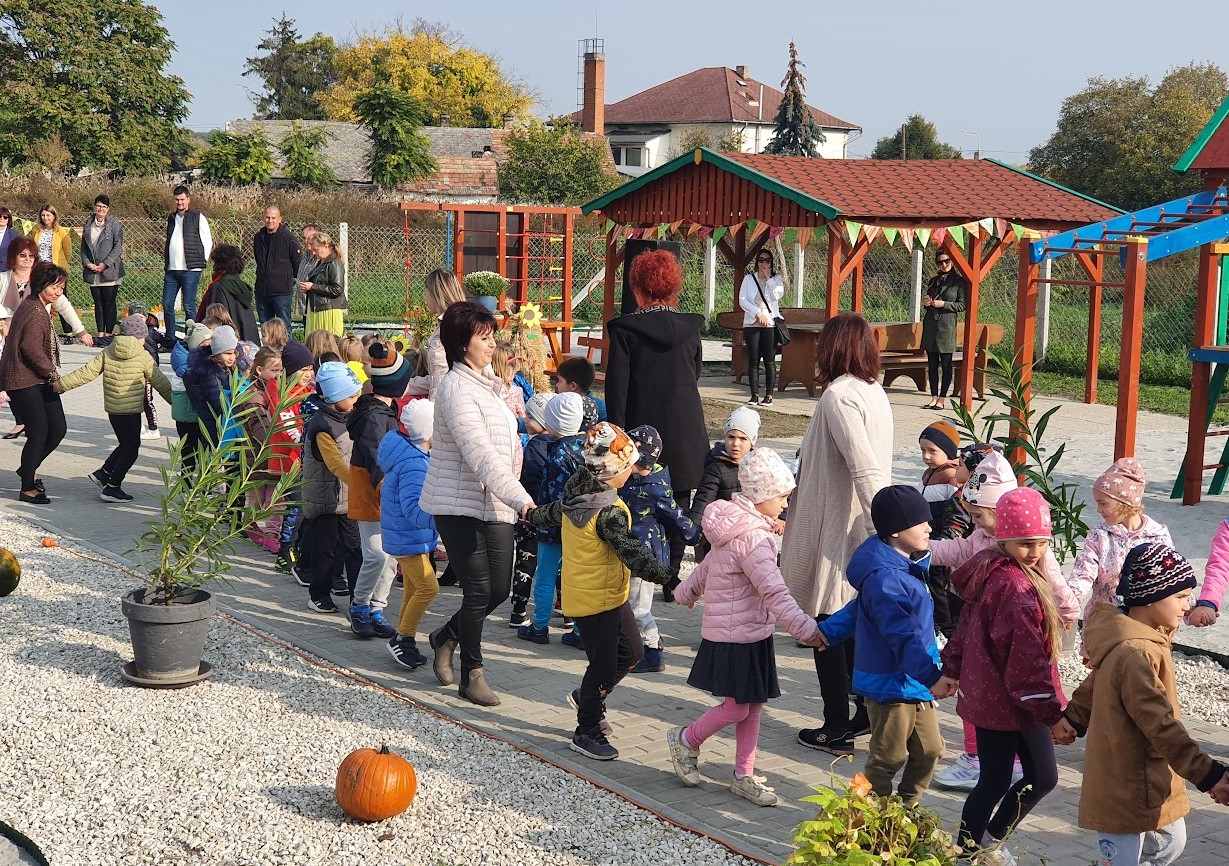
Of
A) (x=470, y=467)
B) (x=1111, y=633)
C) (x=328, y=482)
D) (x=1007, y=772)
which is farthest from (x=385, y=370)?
(x=1111, y=633)

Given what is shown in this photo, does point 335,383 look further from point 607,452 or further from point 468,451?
point 607,452

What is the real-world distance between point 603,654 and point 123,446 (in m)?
6.24

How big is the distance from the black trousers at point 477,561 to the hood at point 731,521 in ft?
4.02

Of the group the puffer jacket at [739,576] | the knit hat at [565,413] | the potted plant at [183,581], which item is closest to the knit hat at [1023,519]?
the puffer jacket at [739,576]

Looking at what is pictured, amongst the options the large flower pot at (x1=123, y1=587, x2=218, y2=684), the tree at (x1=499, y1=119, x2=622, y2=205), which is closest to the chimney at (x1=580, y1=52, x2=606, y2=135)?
the tree at (x1=499, y1=119, x2=622, y2=205)

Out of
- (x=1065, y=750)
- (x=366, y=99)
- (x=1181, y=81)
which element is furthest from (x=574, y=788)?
(x=1181, y=81)

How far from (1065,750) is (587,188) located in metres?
44.3

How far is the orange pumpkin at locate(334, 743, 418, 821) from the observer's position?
5.00m

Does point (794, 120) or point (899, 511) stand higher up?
point (794, 120)

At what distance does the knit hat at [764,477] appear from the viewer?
532 cm

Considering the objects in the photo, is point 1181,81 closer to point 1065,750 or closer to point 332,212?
point 332,212

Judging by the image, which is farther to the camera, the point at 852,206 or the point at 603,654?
the point at 852,206

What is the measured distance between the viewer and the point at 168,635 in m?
6.53

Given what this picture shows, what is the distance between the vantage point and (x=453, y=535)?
6.27 meters
